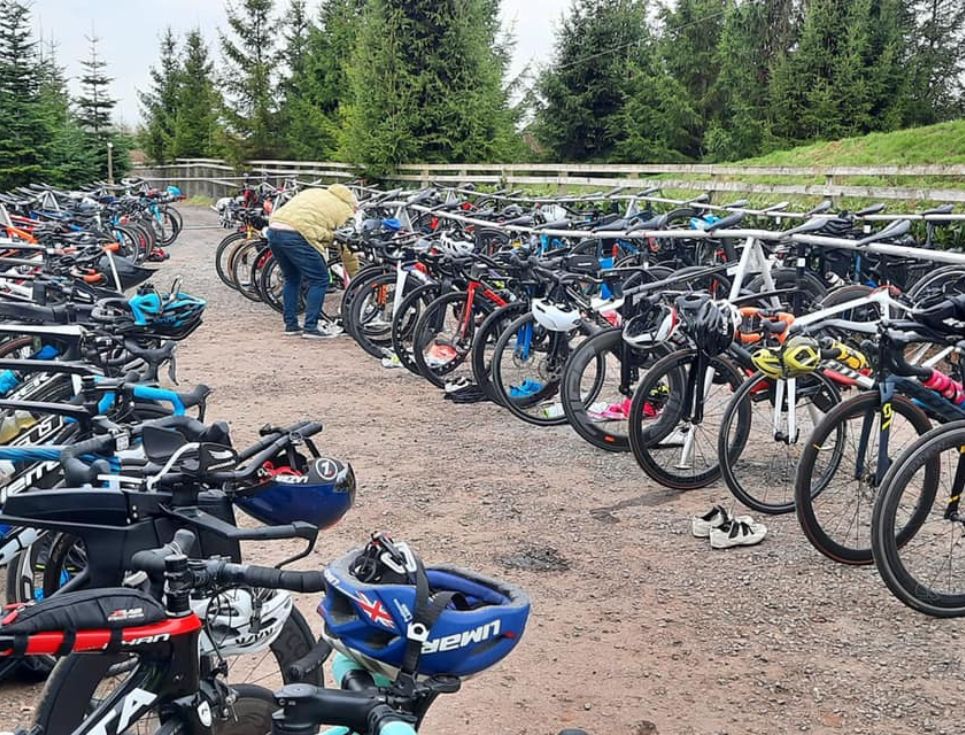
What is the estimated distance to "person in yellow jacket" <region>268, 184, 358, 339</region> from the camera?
949 centimetres

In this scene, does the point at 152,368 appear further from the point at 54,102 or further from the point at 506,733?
the point at 54,102

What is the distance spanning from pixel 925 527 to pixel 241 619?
9.86ft

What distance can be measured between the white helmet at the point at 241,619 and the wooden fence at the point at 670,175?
31.2ft

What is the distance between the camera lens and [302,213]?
954cm

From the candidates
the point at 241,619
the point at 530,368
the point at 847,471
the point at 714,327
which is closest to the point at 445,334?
the point at 530,368

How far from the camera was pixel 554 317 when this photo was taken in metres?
6.29

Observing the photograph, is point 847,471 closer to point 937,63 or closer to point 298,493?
point 298,493

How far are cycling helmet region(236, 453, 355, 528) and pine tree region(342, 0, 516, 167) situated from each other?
21130 millimetres

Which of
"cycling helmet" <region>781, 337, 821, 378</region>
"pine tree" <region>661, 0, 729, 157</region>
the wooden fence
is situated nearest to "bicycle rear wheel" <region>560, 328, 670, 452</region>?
"cycling helmet" <region>781, 337, 821, 378</region>

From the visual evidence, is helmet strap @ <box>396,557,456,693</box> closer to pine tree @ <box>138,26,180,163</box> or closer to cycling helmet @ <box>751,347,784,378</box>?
cycling helmet @ <box>751,347,784,378</box>

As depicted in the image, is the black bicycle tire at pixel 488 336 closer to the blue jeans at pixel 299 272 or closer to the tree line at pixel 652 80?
the blue jeans at pixel 299 272

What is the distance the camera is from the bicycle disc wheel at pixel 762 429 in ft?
15.9

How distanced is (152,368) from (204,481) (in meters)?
2.30

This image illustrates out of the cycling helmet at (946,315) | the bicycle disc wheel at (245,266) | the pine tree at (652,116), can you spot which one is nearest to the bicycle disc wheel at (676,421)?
the cycling helmet at (946,315)
